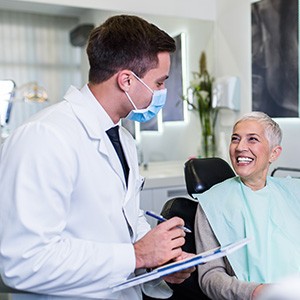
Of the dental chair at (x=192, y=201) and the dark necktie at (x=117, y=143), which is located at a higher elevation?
the dark necktie at (x=117, y=143)

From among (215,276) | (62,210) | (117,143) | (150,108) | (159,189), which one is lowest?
(215,276)

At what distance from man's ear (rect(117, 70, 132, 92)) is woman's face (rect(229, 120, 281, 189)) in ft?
2.16

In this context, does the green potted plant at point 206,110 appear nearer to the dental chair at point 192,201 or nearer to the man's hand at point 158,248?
the dental chair at point 192,201

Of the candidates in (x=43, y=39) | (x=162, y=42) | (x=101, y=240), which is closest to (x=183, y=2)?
(x=43, y=39)

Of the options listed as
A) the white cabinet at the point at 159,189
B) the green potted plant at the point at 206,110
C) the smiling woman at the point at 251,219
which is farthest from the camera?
the green potted plant at the point at 206,110

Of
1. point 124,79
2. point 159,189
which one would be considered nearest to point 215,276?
point 124,79

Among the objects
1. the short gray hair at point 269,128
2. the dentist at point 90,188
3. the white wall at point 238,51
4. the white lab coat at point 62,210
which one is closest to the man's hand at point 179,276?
the dentist at point 90,188

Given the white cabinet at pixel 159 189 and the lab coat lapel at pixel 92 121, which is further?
the white cabinet at pixel 159 189

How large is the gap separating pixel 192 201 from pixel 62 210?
3.09 feet

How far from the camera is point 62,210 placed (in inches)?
35.3

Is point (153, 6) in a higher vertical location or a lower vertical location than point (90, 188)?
Result: higher

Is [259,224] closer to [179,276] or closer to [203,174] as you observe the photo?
[203,174]

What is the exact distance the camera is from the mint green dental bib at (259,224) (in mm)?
1396

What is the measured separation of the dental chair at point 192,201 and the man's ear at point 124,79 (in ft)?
2.28
